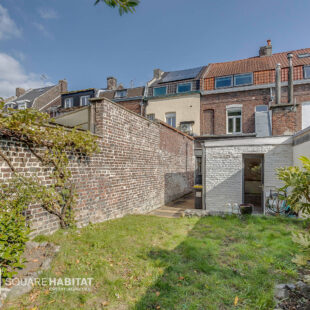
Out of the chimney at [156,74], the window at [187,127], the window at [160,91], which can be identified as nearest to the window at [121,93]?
the window at [160,91]

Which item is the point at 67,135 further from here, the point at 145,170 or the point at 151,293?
the point at 145,170

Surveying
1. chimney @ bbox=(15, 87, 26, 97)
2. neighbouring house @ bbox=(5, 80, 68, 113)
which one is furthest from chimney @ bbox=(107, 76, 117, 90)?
chimney @ bbox=(15, 87, 26, 97)

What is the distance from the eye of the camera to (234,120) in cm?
1708

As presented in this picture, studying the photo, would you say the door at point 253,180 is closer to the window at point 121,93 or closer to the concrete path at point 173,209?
the concrete path at point 173,209

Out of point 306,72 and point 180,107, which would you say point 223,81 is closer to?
point 180,107

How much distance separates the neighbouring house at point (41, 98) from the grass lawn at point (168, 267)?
2323 centimetres

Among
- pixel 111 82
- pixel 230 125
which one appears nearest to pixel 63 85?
pixel 111 82

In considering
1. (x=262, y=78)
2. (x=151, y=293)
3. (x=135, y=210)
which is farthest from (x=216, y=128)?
(x=151, y=293)

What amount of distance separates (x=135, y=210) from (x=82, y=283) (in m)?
5.08

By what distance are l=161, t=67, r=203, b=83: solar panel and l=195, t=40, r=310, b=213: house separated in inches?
48.8

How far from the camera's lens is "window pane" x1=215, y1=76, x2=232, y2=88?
17328mm

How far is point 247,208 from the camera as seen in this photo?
7387 mm

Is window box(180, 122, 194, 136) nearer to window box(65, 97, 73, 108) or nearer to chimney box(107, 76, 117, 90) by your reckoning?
chimney box(107, 76, 117, 90)

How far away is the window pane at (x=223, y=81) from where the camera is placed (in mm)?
17328
